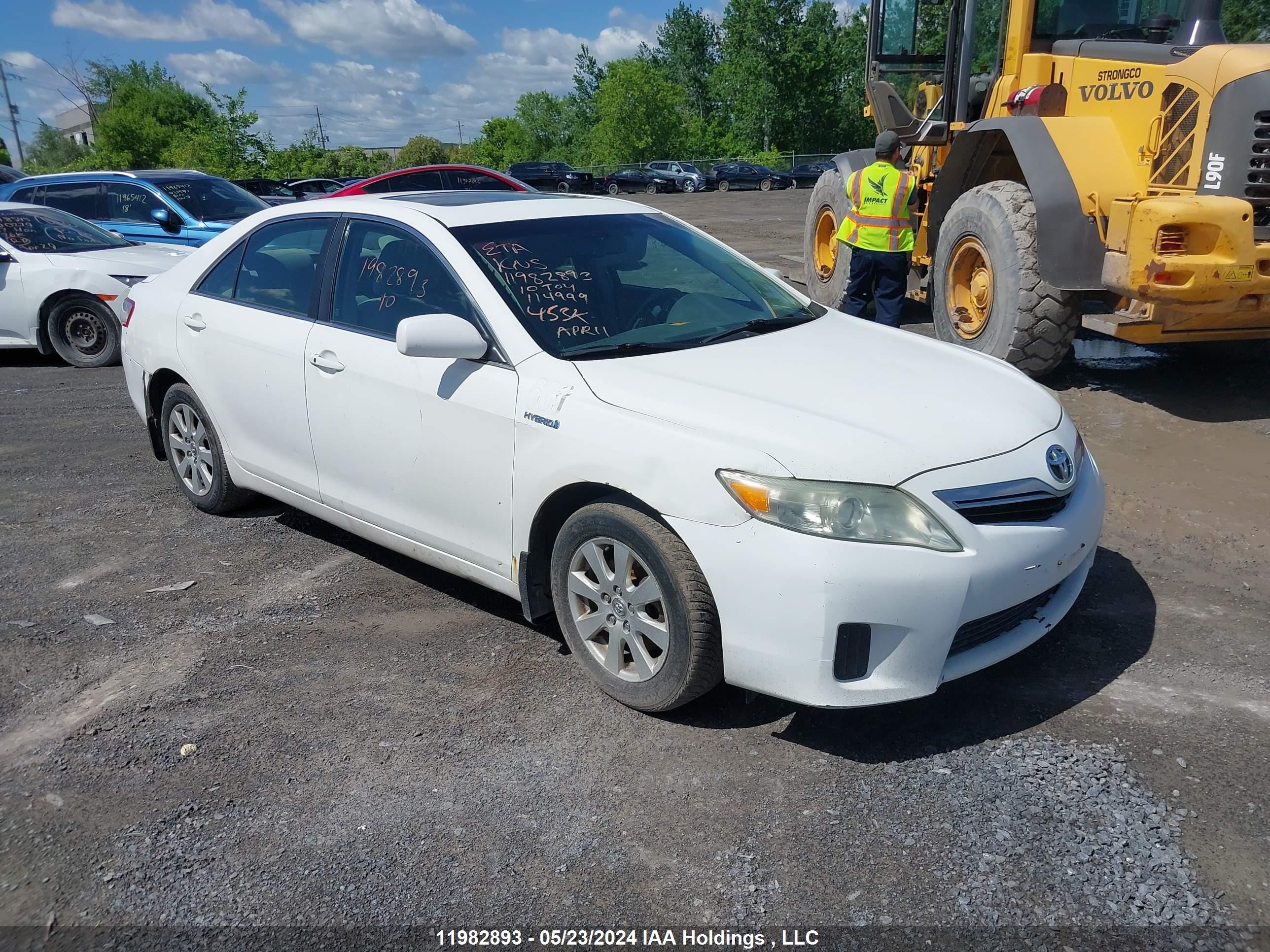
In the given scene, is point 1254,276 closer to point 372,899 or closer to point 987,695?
point 987,695

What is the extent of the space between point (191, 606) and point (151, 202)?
371 inches

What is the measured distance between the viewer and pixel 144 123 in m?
52.6

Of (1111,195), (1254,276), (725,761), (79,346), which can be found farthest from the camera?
(79,346)

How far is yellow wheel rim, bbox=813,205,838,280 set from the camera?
10664mm

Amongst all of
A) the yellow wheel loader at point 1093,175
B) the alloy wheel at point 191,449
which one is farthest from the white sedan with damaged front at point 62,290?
the yellow wheel loader at point 1093,175

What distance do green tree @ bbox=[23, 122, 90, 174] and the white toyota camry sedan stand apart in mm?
73191

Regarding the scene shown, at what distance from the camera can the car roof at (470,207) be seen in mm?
4160

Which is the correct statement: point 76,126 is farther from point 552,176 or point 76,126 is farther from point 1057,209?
point 1057,209

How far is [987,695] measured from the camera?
3479 millimetres

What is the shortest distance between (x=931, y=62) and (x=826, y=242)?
91.9 inches

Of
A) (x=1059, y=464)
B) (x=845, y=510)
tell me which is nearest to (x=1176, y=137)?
→ (x=1059, y=464)

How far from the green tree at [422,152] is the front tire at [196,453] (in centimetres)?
7748

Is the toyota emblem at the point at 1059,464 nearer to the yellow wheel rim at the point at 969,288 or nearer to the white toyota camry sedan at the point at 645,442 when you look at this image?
the white toyota camry sedan at the point at 645,442

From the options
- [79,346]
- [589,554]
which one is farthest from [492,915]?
[79,346]
